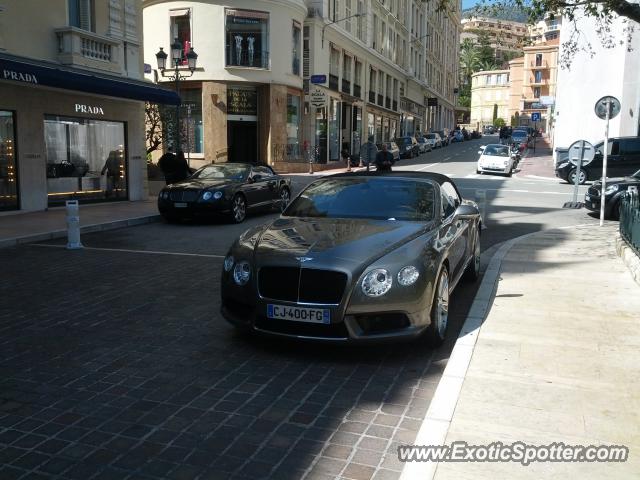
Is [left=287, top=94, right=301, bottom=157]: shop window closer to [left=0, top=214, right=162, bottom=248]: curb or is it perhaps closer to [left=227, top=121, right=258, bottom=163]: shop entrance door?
[left=227, top=121, right=258, bottom=163]: shop entrance door

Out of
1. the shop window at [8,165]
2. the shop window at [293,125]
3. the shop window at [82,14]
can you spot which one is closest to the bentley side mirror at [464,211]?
the shop window at [8,165]

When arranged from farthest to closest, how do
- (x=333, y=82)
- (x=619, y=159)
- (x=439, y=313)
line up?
1. (x=333, y=82)
2. (x=619, y=159)
3. (x=439, y=313)

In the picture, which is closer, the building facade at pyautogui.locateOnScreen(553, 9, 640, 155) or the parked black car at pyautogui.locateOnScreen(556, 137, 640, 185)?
the parked black car at pyautogui.locateOnScreen(556, 137, 640, 185)

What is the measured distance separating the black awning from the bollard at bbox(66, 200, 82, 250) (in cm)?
393

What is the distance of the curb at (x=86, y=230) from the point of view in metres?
11.3

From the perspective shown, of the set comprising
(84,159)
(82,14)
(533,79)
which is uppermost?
(533,79)

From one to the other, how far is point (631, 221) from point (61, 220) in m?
11.7

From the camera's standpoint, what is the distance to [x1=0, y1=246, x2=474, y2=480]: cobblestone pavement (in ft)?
11.4

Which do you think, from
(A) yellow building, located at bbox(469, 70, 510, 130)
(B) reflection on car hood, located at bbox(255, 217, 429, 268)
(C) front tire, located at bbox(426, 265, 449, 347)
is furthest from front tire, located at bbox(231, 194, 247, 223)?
(A) yellow building, located at bbox(469, 70, 510, 130)

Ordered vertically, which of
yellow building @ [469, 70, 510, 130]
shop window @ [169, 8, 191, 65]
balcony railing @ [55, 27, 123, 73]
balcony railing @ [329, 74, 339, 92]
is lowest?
balcony railing @ [55, 27, 123, 73]

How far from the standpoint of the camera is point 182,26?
1225 inches

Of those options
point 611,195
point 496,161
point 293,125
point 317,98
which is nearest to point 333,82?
point 317,98

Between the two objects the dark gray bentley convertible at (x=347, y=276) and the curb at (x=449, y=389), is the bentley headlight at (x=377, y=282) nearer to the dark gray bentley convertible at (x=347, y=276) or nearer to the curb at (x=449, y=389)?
the dark gray bentley convertible at (x=347, y=276)

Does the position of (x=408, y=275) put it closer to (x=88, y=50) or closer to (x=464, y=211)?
(x=464, y=211)
